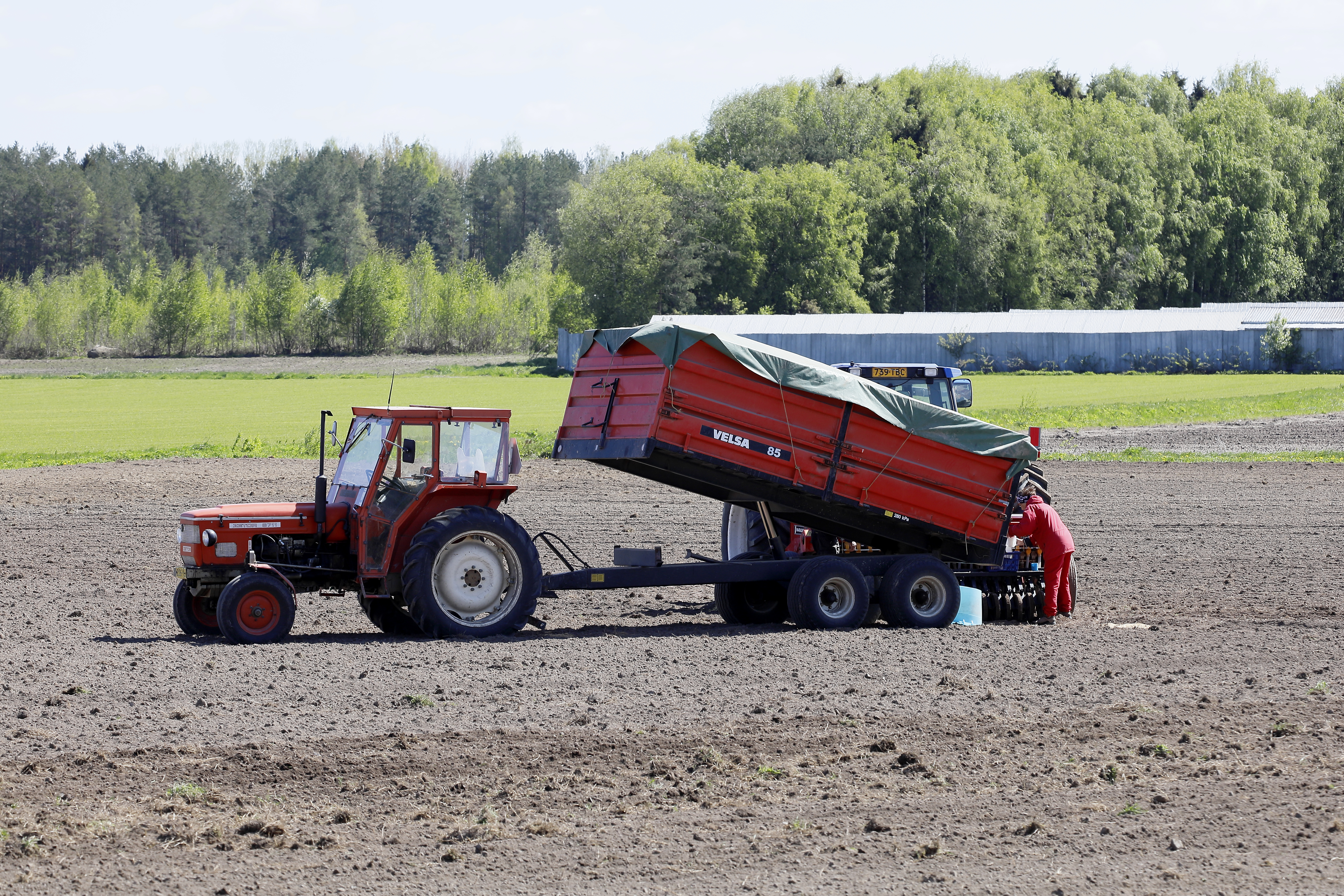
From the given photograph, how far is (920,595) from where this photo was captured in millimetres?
13422

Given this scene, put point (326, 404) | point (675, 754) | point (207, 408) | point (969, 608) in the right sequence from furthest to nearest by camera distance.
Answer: point (326, 404) < point (207, 408) < point (969, 608) < point (675, 754)

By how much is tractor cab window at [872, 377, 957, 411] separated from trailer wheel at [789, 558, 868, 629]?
175 inches

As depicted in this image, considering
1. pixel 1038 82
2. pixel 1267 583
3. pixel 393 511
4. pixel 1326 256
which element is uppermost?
pixel 1038 82

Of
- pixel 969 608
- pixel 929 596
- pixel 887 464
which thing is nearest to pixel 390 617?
pixel 887 464

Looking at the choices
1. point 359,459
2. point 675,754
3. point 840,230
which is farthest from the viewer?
point 840,230

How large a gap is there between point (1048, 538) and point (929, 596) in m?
1.52

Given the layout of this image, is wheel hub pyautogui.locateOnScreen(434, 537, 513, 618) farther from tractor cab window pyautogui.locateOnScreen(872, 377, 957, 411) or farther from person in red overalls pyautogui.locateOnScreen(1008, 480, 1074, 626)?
tractor cab window pyautogui.locateOnScreen(872, 377, 957, 411)

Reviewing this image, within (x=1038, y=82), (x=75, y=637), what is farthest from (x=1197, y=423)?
(x=1038, y=82)

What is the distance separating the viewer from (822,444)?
12.6m

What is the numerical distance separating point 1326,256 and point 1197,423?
76.4 meters

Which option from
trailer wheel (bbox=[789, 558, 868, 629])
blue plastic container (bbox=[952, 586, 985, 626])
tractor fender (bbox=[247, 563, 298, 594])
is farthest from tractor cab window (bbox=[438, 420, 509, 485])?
blue plastic container (bbox=[952, 586, 985, 626])

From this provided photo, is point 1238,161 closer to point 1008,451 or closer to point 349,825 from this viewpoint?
point 1008,451

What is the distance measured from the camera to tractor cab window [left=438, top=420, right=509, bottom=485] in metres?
12.1

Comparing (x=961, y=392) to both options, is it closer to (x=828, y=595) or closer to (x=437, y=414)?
(x=828, y=595)
